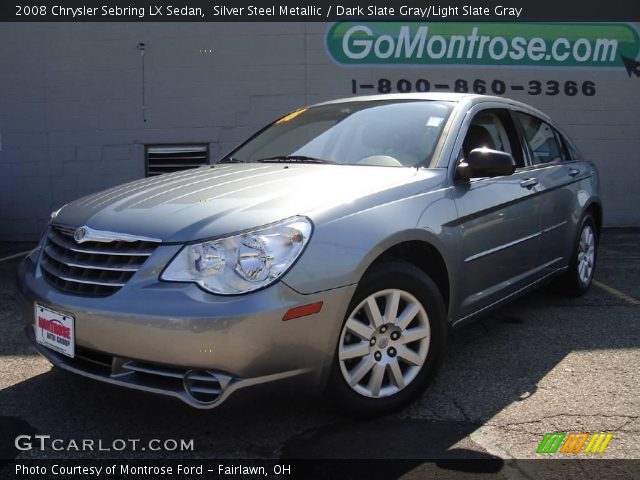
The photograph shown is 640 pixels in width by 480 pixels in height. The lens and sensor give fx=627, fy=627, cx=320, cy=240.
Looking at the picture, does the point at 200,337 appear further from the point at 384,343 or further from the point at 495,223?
the point at 495,223

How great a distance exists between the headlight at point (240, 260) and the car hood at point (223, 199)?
0.05 m

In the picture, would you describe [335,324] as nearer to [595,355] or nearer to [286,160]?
[286,160]

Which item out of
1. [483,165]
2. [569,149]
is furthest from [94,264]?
[569,149]

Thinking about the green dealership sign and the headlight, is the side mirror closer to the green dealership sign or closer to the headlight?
the headlight

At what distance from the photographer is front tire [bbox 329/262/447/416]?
272 cm

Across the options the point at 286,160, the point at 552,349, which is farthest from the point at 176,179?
the point at 552,349

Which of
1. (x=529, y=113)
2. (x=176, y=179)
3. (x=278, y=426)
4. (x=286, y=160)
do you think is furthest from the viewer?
(x=529, y=113)

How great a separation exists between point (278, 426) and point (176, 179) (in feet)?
4.83

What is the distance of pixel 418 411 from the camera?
298 cm

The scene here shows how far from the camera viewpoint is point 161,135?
8.70 meters

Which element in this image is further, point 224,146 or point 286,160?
point 224,146

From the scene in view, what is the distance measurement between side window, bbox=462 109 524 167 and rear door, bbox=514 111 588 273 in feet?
0.41

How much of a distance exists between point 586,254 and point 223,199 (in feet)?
11.5
